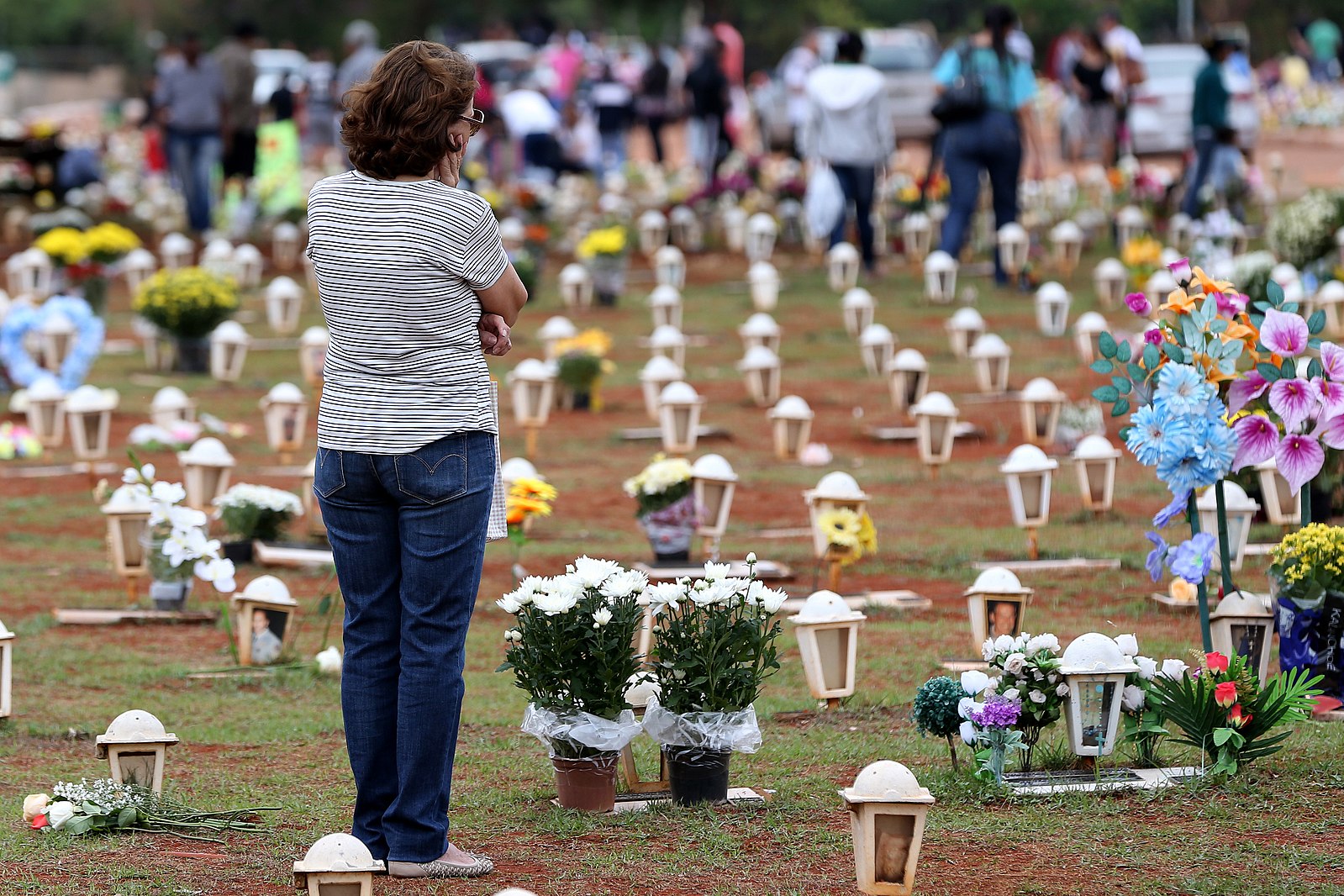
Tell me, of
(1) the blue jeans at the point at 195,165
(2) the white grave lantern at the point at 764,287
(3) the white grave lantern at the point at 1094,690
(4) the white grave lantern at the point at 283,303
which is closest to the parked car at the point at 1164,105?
(2) the white grave lantern at the point at 764,287

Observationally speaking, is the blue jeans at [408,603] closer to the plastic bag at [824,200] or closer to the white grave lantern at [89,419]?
the white grave lantern at [89,419]

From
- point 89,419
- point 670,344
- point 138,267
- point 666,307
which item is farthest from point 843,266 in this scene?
point 89,419

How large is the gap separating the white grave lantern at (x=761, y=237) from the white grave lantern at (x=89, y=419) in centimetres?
947

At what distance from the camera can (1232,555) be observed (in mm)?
6918

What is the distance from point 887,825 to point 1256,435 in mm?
1843

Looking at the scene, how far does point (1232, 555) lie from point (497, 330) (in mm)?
3794

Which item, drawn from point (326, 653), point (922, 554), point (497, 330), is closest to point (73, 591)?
point (326, 653)

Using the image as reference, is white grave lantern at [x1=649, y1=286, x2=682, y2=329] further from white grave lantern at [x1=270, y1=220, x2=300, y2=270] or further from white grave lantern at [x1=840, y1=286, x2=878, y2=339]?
white grave lantern at [x1=270, y1=220, x2=300, y2=270]

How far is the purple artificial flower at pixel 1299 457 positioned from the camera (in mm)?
5016

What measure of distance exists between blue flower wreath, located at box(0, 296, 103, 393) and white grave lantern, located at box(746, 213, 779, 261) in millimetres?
7654

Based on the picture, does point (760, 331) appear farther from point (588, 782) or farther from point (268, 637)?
point (588, 782)

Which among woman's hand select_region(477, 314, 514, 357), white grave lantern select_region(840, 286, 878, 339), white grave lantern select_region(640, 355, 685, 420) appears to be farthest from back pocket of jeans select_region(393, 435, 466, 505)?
white grave lantern select_region(840, 286, 878, 339)

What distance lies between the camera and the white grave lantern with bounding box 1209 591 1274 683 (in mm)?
5254

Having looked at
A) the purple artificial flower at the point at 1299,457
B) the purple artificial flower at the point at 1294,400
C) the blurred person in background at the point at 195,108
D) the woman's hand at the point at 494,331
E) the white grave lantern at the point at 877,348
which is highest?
the blurred person in background at the point at 195,108
